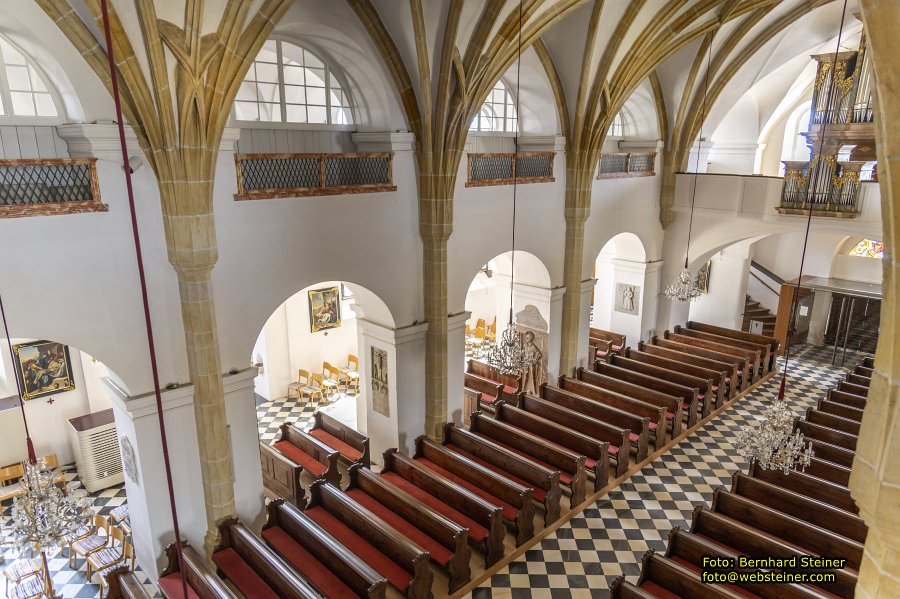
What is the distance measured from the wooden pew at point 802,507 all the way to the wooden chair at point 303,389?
10.2m

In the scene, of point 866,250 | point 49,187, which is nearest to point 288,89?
point 49,187

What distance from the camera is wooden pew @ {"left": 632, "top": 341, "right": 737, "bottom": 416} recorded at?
14.0 meters

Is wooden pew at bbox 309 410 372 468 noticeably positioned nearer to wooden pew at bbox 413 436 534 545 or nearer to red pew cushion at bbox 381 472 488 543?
red pew cushion at bbox 381 472 488 543

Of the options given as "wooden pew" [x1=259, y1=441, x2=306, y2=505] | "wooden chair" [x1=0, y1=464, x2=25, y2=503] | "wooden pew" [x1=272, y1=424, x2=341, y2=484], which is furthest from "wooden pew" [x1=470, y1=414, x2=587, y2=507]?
"wooden chair" [x1=0, y1=464, x2=25, y2=503]

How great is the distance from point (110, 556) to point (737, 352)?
14.7 meters

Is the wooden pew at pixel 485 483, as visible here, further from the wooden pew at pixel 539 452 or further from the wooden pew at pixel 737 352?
the wooden pew at pixel 737 352

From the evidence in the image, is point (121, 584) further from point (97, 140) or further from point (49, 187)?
point (97, 140)

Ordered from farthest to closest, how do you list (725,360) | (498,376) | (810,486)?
(725,360)
(498,376)
(810,486)

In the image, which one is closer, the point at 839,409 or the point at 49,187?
the point at 49,187

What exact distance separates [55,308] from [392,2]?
6274mm

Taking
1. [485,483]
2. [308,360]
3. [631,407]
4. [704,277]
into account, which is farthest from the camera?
[704,277]

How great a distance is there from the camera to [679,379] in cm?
1391

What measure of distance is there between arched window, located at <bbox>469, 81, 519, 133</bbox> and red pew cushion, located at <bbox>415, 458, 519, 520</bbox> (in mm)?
6964

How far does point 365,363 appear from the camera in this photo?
39.4 feet
